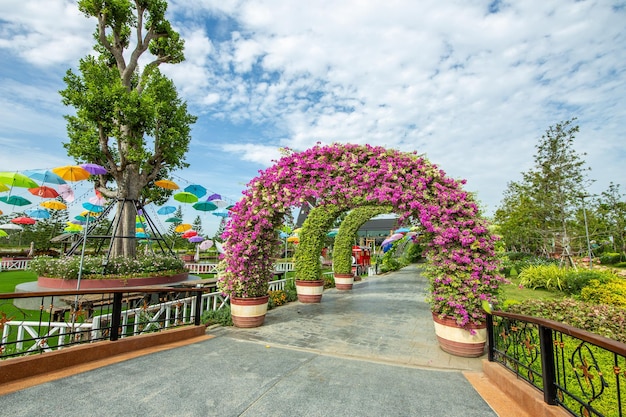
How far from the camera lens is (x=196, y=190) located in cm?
1296

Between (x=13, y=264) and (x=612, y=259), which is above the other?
(x=612, y=259)

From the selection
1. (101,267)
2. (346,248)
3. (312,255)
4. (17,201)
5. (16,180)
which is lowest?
(101,267)

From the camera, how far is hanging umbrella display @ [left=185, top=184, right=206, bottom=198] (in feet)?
41.9

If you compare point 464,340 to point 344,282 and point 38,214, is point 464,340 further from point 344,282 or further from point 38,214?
point 38,214

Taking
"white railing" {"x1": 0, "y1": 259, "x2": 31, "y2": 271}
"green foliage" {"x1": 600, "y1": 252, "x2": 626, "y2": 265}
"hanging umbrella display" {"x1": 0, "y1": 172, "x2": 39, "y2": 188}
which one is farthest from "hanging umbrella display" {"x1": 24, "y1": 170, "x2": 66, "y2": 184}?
"green foliage" {"x1": 600, "y1": 252, "x2": 626, "y2": 265}

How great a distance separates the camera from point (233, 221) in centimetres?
650

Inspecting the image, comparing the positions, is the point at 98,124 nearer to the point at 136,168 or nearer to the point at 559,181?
the point at 136,168

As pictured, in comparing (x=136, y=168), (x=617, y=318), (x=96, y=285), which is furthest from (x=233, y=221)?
(x=136, y=168)

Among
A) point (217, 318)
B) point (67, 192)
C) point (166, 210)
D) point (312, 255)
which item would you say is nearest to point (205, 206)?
point (166, 210)

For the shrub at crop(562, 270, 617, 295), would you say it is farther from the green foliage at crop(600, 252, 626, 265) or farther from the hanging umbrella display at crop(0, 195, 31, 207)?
the hanging umbrella display at crop(0, 195, 31, 207)

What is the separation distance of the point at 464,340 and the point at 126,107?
12.6 meters

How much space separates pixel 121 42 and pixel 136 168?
5448 mm

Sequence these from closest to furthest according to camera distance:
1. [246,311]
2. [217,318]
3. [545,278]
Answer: [246,311] < [217,318] < [545,278]

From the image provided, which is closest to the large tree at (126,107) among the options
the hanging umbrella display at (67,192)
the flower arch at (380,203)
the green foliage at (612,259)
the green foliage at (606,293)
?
the hanging umbrella display at (67,192)
